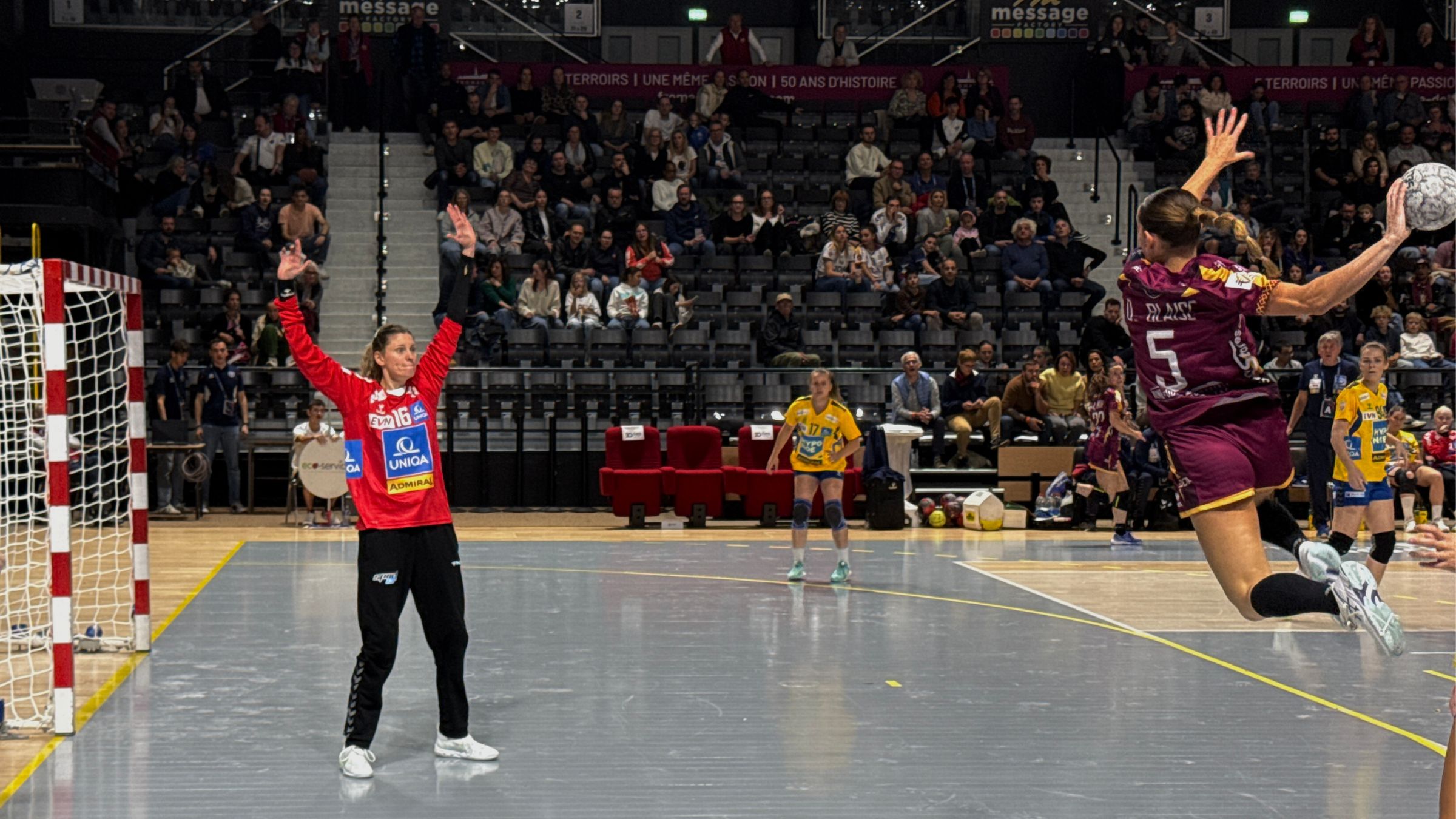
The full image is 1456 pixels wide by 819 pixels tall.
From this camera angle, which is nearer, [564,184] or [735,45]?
[564,184]

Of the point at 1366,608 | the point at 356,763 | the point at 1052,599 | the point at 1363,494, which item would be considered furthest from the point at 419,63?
the point at 1366,608

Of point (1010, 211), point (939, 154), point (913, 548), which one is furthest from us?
point (939, 154)

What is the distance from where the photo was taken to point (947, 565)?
14.5 meters

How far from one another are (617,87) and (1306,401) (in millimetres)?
14565

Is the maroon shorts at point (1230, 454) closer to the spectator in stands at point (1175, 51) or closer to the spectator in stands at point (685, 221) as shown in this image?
the spectator in stands at point (685, 221)

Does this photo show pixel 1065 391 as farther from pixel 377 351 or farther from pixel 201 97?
pixel 201 97

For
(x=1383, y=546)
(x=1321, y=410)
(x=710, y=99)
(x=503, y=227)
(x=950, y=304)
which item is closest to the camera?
(x=1383, y=546)

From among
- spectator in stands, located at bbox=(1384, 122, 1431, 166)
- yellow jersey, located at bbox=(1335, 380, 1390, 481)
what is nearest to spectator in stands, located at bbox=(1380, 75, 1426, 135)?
spectator in stands, located at bbox=(1384, 122, 1431, 166)

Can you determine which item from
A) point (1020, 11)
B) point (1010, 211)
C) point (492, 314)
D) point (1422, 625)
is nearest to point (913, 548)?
point (1422, 625)

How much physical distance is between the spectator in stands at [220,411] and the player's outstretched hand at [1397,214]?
604 inches

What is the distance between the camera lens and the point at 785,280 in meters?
21.2

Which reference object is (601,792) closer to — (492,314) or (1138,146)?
(492,314)

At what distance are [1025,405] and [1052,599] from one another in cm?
704

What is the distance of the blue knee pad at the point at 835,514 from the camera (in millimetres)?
12938
